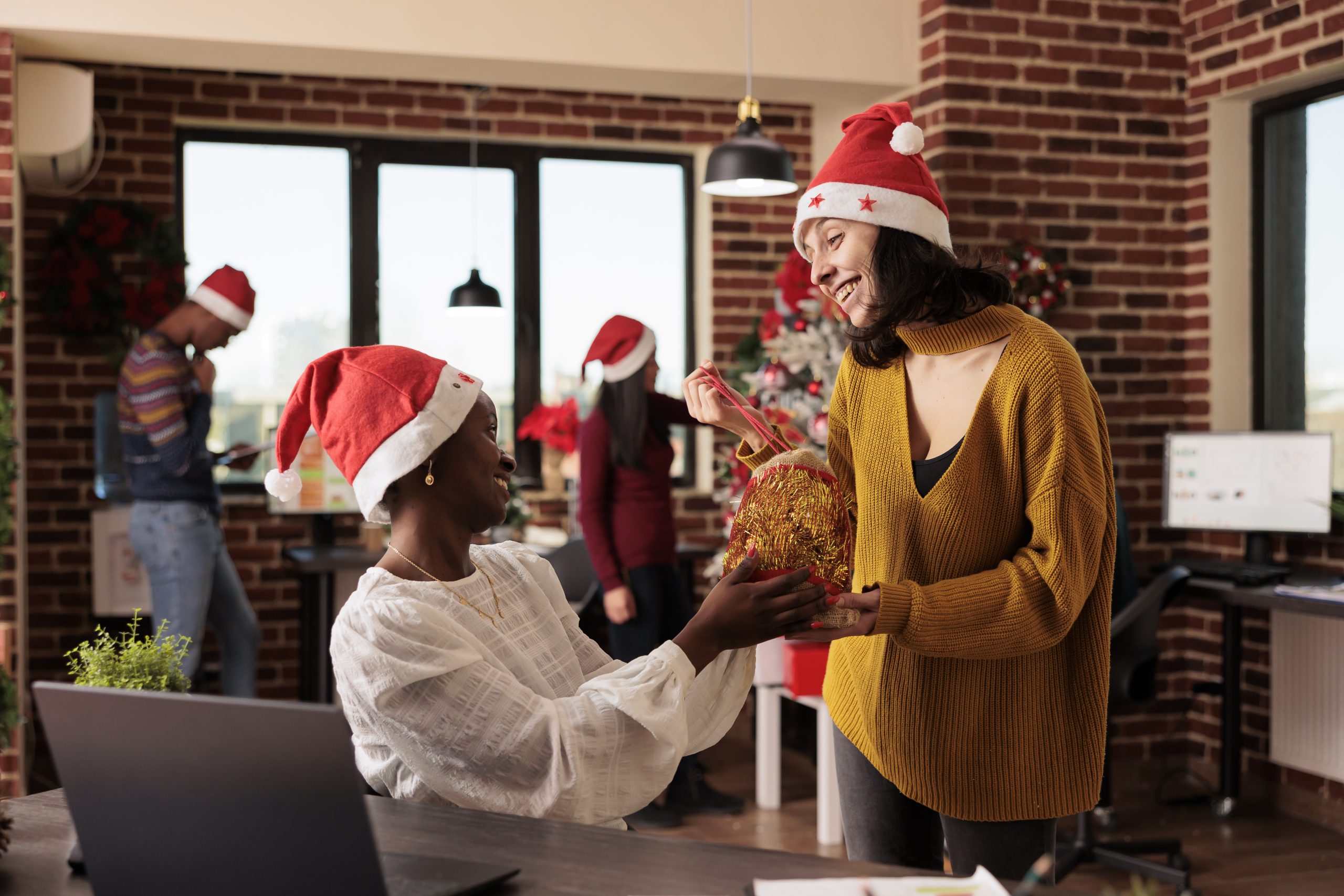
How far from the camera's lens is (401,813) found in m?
1.32

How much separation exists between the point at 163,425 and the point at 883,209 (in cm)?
291

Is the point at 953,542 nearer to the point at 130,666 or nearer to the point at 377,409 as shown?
the point at 377,409

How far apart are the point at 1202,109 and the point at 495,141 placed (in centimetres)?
287

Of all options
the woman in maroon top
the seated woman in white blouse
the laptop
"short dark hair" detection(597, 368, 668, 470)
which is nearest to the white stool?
the woman in maroon top

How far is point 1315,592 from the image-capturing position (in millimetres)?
3391

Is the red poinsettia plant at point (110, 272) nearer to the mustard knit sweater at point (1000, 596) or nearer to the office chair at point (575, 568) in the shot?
the office chair at point (575, 568)

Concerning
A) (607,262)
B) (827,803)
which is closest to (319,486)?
(607,262)

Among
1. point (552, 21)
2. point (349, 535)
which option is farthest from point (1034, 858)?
point (349, 535)

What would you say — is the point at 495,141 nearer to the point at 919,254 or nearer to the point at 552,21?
the point at 552,21

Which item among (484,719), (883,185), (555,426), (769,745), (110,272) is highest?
(110,272)

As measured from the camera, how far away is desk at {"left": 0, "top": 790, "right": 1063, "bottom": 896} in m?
1.12

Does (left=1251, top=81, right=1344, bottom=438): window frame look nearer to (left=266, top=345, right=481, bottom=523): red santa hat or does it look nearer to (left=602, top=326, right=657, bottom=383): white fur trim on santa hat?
(left=602, top=326, right=657, bottom=383): white fur trim on santa hat

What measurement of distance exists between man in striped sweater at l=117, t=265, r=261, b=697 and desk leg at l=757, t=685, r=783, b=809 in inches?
72.8

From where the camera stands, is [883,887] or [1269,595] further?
[1269,595]
